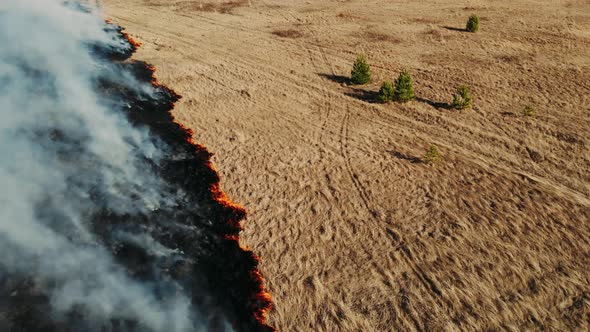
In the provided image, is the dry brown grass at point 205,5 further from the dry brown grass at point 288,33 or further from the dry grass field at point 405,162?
the dry brown grass at point 288,33

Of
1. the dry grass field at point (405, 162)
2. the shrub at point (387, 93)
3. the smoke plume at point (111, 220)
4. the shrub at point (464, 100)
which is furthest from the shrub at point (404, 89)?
the smoke plume at point (111, 220)

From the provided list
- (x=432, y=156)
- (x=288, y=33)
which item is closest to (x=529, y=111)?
(x=432, y=156)

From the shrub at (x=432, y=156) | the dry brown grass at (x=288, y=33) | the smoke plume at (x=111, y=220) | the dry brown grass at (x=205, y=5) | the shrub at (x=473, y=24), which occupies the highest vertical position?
the shrub at (x=473, y=24)

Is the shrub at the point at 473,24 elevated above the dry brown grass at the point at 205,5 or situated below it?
above

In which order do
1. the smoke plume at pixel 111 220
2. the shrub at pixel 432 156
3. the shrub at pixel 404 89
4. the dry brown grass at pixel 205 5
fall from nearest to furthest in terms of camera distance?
the smoke plume at pixel 111 220, the shrub at pixel 432 156, the shrub at pixel 404 89, the dry brown grass at pixel 205 5

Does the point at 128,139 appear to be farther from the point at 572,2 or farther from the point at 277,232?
the point at 572,2

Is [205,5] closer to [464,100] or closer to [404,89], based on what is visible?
[404,89]

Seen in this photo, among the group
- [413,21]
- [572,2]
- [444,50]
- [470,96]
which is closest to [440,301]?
[470,96]
